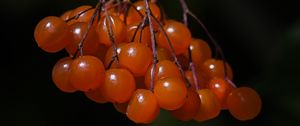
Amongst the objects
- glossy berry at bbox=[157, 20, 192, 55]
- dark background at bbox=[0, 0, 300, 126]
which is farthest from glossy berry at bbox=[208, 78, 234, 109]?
dark background at bbox=[0, 0, 300, 126]

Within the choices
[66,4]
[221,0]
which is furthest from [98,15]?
[221,0]

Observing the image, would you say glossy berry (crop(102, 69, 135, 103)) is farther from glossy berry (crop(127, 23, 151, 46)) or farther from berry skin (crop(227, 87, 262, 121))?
berry skin (crop(227, 87, 262, 121))

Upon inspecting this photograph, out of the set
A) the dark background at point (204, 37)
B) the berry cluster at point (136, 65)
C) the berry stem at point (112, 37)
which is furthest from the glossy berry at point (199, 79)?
the dark background at point (204, 37)

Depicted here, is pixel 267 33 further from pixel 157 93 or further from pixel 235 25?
pixel 157 93

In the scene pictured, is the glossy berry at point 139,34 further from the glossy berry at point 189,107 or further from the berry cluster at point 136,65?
the glossy berry at point 189,107

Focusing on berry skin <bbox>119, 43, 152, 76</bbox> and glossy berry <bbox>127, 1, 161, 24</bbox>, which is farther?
glossy berry <bbox>127, 1, 161, 24</bbox>

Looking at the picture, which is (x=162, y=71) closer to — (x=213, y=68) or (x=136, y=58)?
(x=136, y=58)
